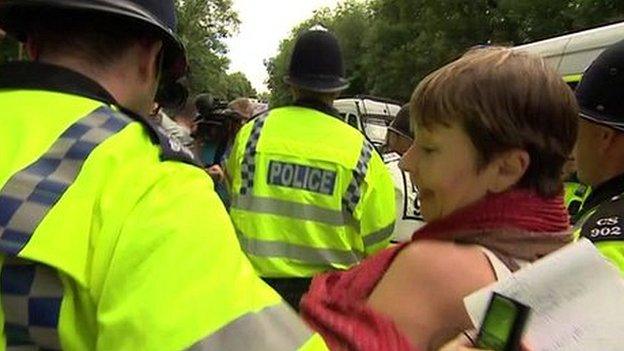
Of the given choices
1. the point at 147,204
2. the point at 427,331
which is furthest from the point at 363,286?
the point at 147,204

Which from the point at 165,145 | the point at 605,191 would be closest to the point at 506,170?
the point at 165,145

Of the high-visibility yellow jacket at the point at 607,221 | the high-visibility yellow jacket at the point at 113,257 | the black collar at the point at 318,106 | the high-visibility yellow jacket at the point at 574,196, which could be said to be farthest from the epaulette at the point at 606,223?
the high-visibility yellow jacket at the point at 574,196

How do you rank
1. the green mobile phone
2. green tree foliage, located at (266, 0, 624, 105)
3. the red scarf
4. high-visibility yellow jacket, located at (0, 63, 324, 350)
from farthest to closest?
green tree foliage, located at (266, 0, 624, 105)
the red scarf
the green mobile phone
high-visibility yellow jacket, located at (0, 63, 324, 350)

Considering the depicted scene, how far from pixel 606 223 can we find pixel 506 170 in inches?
27.8

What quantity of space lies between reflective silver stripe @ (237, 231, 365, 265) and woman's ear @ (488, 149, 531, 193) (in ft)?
6.86

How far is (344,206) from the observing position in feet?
12.5

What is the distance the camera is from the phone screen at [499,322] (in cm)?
139

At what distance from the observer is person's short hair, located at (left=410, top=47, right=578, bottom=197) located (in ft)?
5.66

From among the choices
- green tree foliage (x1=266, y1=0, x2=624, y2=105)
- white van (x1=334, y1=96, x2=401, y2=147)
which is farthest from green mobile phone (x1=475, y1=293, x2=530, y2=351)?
green tree foliage (x1=266, y1=0, x2=624, y2=105)

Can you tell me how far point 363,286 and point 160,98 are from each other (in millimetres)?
804

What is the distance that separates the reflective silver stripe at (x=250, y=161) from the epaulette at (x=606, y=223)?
1743 mm

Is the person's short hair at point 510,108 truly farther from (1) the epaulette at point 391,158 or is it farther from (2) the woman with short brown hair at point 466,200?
(1) the epaulette at point 391,158

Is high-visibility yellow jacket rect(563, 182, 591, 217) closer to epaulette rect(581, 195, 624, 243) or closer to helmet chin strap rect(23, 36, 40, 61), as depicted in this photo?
epaulette rect(581, 195, 624, 243)

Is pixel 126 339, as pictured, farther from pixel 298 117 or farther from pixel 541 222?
pixel 298 117
